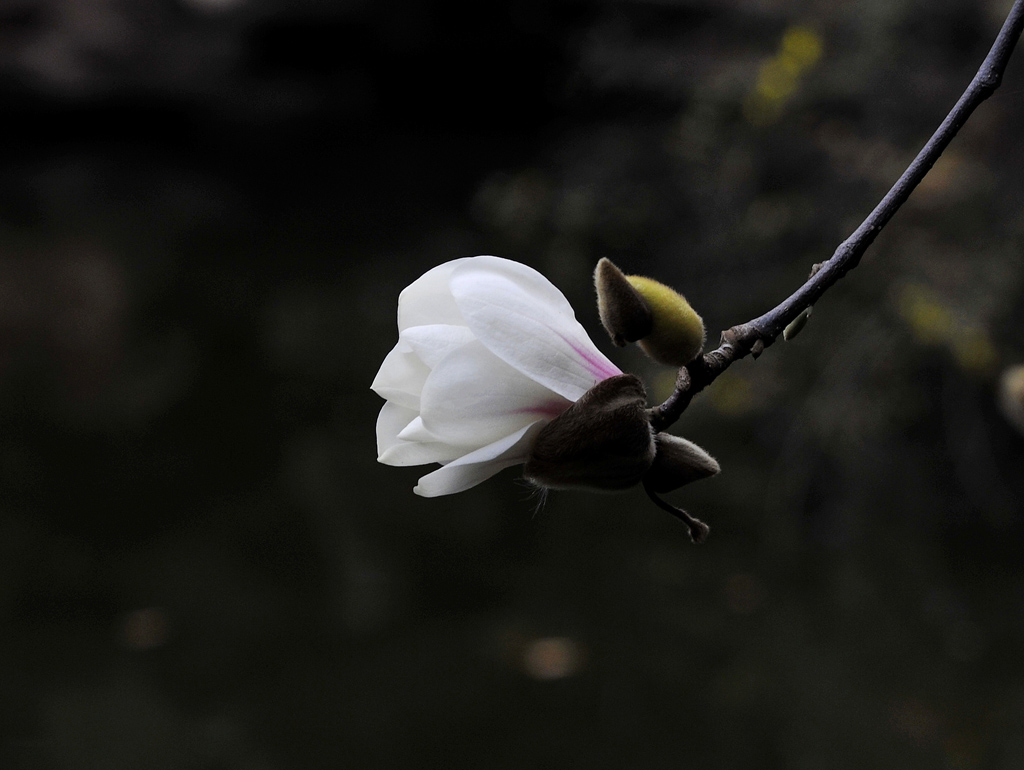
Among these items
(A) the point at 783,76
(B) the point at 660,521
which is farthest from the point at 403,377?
(B) the point at 660,521

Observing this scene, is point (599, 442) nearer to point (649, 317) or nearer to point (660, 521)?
point (649, 317)

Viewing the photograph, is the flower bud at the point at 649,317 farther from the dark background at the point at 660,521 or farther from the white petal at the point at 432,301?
the dark background at the point at 660,521

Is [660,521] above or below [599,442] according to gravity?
above

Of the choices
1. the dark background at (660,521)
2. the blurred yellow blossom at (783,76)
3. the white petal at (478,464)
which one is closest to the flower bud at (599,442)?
the white petal at (478,464)

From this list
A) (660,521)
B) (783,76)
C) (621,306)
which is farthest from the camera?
(660,521)

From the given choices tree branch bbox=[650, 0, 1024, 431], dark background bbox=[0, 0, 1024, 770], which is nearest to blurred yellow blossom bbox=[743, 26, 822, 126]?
dark background bbox=[0, 0, 1024, 770]

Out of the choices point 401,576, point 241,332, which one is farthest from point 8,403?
point 401,576

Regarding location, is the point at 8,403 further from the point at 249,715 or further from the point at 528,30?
the point at 528,30

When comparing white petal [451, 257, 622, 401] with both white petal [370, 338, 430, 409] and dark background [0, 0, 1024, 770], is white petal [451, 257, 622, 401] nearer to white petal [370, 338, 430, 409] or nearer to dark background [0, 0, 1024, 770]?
white petal [370, 338, 430, 409]
